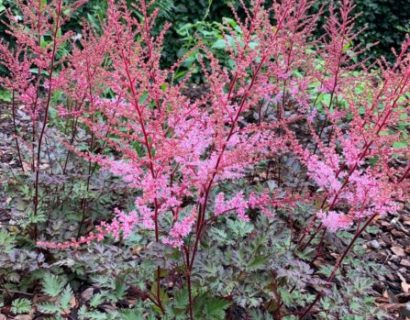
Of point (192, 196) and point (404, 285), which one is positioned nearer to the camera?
point (192, 196)

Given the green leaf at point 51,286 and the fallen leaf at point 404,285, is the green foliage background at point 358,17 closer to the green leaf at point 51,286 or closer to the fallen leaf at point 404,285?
the fallen leaf at point 404,285

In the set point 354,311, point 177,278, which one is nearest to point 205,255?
point 177,278

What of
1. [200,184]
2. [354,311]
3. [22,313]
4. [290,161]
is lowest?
[22,313]

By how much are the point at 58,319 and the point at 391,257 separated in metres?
2.29

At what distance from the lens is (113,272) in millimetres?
2180

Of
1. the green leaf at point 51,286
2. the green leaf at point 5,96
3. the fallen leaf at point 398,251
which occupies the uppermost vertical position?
the green leaf at point 51,286

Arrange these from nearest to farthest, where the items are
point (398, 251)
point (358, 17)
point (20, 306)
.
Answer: point (20, 306)
point (398, 251)
point (358, 17)

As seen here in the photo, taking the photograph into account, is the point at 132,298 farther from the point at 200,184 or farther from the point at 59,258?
the point at 200,184

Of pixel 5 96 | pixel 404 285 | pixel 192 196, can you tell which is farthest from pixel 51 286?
pixel 5 96

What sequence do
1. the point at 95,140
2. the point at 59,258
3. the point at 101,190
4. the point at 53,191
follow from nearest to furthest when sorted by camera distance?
the point at 59,258
the point at 101,190
the point at 53,191
the point at 95,140

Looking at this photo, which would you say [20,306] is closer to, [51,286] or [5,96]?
[51,286]

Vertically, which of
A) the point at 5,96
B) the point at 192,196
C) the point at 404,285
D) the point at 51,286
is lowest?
the point at 404,285

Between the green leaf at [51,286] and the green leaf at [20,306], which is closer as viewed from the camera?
the green leaf at [51,286]

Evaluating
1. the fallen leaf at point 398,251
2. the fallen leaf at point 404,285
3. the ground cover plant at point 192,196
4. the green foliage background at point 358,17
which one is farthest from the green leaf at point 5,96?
the fallen leaf at point 404,285
